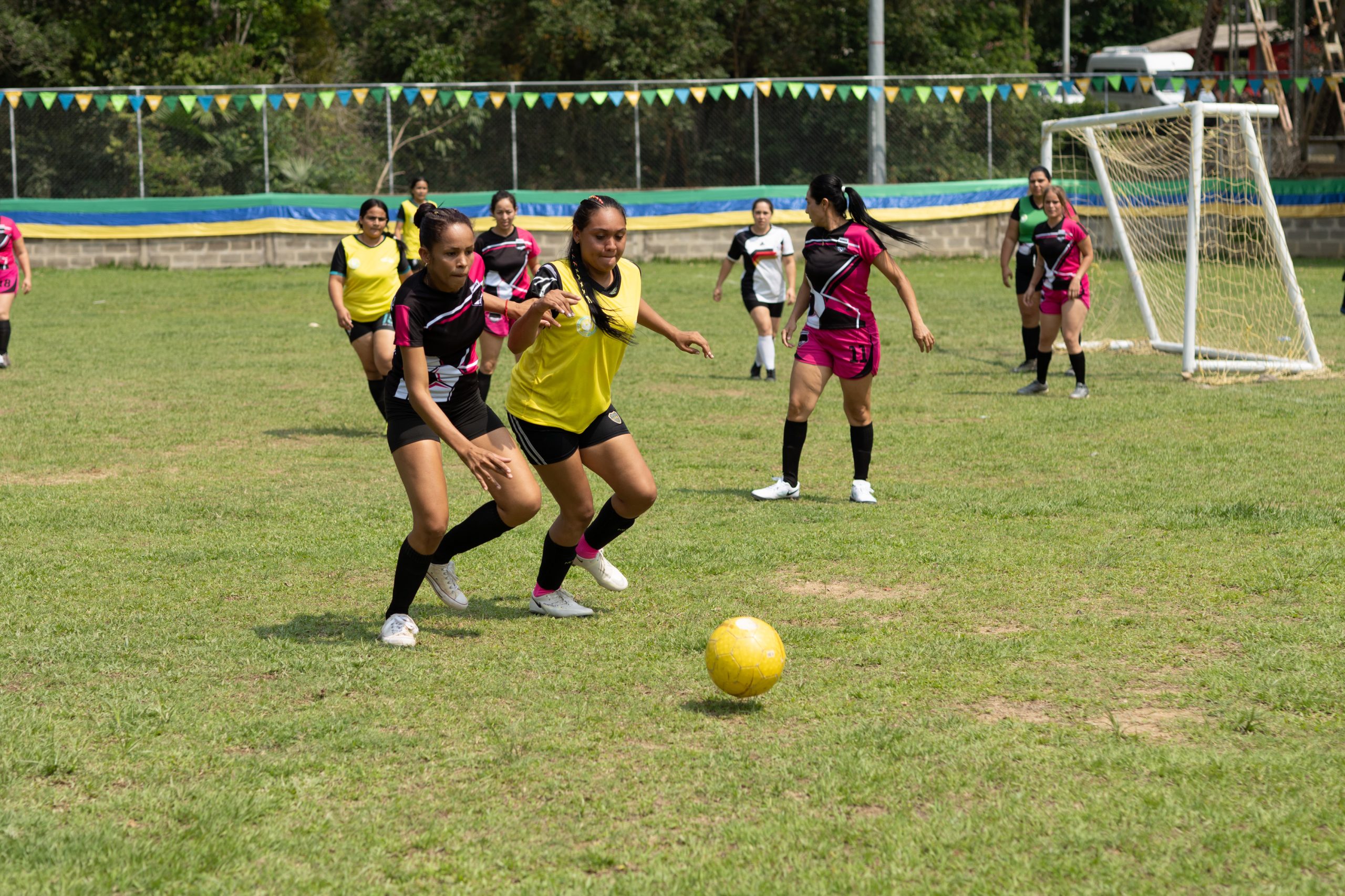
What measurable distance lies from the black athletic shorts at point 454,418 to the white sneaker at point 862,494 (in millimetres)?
3213

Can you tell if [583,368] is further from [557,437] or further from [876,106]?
[876,106]

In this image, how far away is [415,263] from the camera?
15.4 metres

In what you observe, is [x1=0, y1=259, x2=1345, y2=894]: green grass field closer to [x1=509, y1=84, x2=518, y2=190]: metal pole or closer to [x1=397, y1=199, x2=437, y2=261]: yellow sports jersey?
[x1=397, y1=199, x2=437, y2=261]: yellow sports jersey

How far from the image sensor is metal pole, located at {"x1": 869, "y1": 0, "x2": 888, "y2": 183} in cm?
2641

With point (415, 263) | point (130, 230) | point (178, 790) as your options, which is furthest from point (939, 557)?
point (130, 230)

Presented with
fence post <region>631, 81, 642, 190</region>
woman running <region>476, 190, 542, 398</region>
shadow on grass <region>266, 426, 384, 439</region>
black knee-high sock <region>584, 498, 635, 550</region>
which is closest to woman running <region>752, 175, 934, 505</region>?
black knee-high sock <region>584, 498, 635, 550</region>

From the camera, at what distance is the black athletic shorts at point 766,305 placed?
1455 cm

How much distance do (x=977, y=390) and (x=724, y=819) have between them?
1001 centimetres

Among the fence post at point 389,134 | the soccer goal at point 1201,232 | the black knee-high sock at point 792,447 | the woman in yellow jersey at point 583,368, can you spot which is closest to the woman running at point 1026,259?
the soccer goal at point 1201,232

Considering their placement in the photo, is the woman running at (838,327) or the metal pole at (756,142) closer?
the woman running at (838,327)

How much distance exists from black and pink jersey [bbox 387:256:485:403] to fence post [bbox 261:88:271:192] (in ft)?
71.4

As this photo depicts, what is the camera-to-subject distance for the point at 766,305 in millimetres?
14609

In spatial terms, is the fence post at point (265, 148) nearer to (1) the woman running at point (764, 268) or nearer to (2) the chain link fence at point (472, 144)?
(2) the chain link fence at point (472, 144)

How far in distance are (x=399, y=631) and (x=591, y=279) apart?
1.70 m
